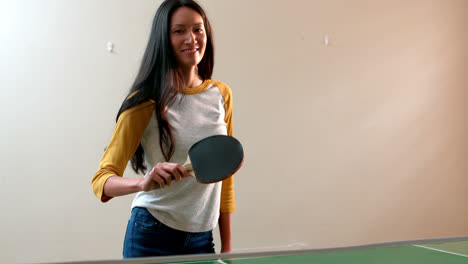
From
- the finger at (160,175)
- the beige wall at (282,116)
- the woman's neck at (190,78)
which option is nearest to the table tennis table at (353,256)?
the finger at (160,175)

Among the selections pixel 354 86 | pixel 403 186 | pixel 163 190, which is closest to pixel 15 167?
pixel 163 190

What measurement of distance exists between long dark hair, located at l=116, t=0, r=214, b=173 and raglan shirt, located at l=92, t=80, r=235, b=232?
0.02 meters

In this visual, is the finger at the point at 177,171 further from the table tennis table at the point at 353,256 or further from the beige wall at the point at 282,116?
the beige wall at the point at 282,116

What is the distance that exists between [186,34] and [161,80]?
0.45 ft

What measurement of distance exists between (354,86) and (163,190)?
2.74 metres

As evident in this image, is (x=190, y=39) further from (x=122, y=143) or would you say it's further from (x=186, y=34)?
(x=122, y=143)

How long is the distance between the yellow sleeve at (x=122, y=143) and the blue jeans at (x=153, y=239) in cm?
11

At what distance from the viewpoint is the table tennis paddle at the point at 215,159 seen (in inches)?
39.4

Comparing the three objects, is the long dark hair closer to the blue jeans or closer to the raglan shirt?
the raglan shirt

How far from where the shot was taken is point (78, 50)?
9.65 ft

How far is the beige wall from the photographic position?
9.40ft

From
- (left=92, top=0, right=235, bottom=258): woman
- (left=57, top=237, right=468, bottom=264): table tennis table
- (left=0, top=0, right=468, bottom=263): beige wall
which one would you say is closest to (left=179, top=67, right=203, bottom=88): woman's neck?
(left=92, top=0, right=235, bottom=258): woman

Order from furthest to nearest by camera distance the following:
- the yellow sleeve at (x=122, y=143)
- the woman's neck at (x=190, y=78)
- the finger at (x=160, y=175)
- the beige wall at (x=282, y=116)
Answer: the beige wall at (x=282, y=116)
the woman's neck at (x=190, y=78)
the yellow sleeve at (x=122, y=143)
the finger at (x=160, y=175)

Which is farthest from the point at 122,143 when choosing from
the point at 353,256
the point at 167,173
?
the point at 353,256
